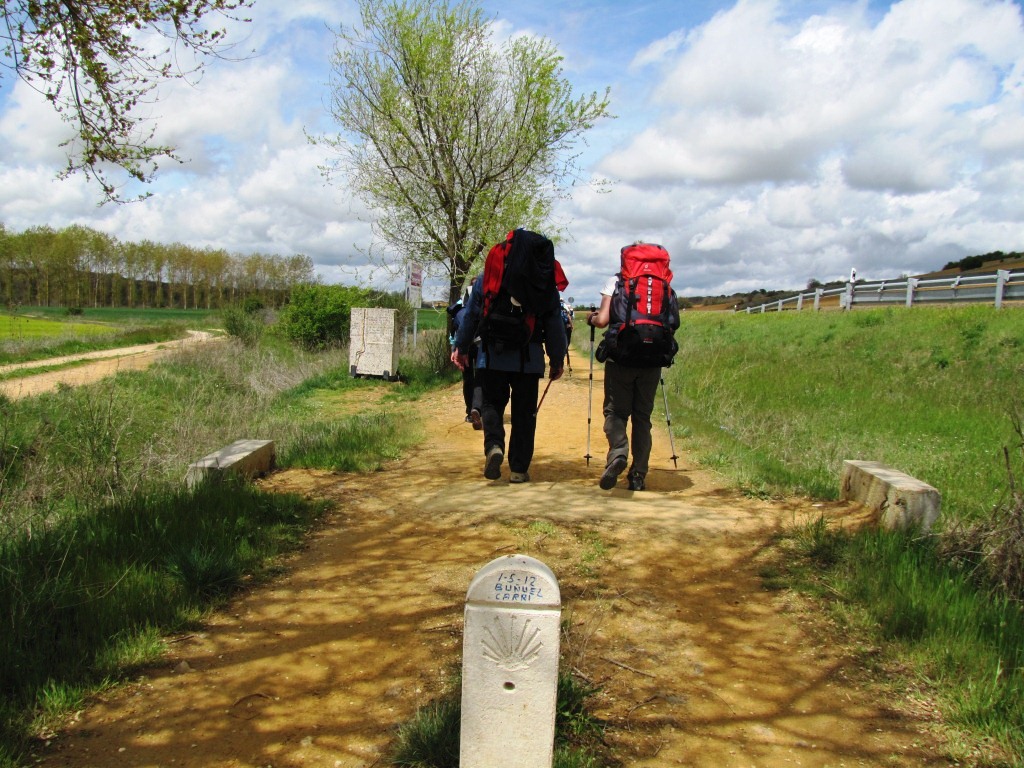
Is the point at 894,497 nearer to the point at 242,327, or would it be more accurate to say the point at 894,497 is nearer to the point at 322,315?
the point at 322,315

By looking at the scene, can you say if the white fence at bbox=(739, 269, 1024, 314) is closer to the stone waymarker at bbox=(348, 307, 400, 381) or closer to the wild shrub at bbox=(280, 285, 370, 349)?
the stone waymarker at bbox=(348, 307, 400, 381)

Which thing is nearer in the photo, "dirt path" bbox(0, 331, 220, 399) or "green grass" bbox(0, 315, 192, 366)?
"dirt path" bbox(0, 331, 220, 399)

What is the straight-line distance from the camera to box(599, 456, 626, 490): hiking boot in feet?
20.3

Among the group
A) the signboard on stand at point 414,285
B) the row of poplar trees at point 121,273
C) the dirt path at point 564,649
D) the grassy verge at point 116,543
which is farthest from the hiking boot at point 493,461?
the row of poplar trees at point 121,273

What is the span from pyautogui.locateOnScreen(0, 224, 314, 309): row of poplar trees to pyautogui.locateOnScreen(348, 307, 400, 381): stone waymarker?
36594 millimetres

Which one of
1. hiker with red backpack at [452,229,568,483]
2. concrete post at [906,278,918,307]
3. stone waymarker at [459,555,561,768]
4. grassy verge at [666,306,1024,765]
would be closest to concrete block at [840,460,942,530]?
grassy verge at [666,306,1024,765]

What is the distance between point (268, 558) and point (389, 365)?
11482mm

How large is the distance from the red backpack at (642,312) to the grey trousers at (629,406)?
19cm

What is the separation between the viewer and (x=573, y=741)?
2877 mm

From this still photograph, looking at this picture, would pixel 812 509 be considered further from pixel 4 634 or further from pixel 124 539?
pixel 4 634

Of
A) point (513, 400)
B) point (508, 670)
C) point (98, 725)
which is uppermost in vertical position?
point (513, 400)

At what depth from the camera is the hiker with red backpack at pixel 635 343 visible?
604cm

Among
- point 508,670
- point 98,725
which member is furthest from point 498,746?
point 98,725

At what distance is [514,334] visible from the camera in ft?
20.6
